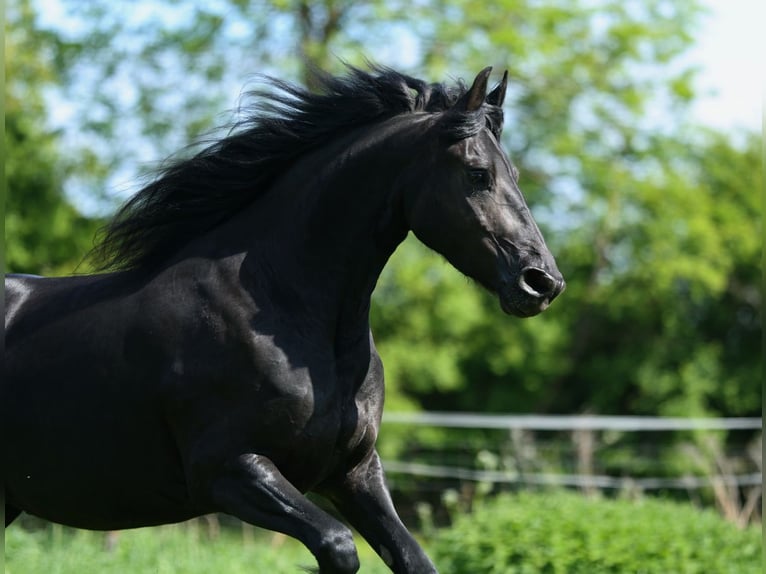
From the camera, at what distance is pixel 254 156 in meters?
4.26

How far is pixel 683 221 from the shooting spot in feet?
67.4

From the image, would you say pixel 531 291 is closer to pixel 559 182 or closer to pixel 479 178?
pixel 479 178

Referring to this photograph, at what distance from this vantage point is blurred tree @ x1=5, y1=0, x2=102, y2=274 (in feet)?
56.1

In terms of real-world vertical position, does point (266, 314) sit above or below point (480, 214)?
below

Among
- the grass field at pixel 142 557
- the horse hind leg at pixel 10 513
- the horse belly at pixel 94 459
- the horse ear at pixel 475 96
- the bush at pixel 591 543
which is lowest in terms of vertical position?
the grass field at pixel 142 557

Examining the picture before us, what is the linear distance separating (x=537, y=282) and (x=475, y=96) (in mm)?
730

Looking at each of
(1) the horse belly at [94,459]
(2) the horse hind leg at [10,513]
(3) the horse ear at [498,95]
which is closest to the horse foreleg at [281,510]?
(1) the horse belly at [94,459]

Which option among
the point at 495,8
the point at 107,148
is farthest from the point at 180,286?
the point at 495,8

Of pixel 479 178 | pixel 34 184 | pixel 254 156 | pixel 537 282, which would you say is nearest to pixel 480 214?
pixel 479 178

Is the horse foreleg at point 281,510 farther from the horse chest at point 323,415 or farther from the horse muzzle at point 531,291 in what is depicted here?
the horse muzzle at point 531,291

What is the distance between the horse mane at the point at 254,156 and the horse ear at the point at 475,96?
0.23 m

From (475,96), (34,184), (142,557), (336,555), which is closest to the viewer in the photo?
(336,555)

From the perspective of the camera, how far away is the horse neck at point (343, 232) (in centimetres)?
400

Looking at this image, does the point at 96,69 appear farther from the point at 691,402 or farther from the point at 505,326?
the point at 691,402
